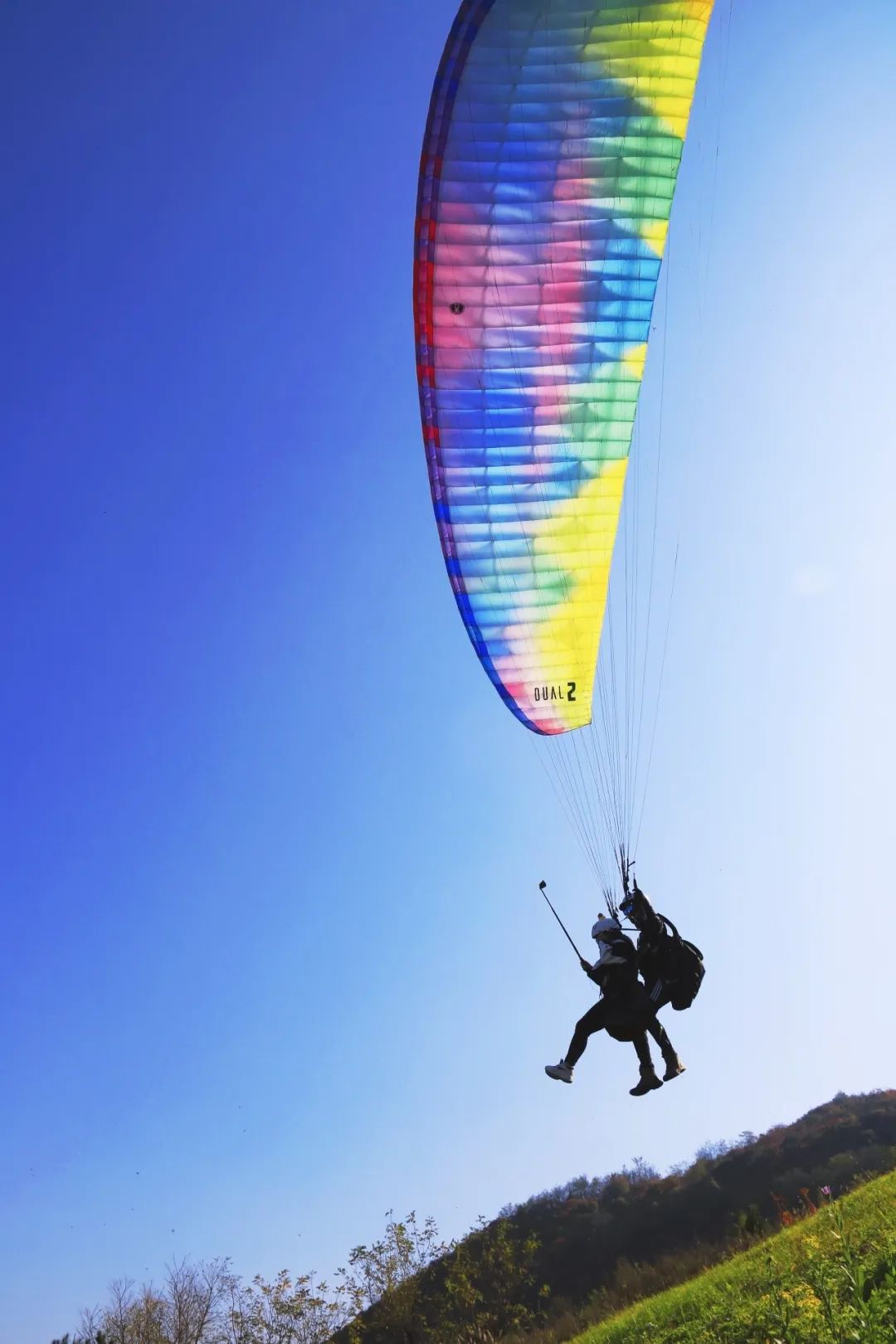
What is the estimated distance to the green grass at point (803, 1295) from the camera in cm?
414

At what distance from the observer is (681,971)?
6.96 meters

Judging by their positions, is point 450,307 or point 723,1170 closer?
point 450,307

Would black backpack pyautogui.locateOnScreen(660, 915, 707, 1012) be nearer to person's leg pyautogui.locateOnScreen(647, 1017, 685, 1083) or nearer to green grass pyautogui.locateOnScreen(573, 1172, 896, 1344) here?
person's leg pyautogui.locateOnScreen(647, 1017, 685, 1083)

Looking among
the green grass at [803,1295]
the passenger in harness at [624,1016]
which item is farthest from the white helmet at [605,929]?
the green grass at [803,1295]

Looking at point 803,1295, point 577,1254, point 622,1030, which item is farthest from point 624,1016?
point 577,1254

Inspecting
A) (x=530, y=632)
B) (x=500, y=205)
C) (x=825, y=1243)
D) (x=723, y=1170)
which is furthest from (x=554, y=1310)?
(x=500, y=205)

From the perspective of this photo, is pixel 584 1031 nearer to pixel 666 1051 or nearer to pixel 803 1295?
pixel 666 1051

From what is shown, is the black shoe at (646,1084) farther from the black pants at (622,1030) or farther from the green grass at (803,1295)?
the green grass at (803,1295)

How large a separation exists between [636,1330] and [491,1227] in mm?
22346

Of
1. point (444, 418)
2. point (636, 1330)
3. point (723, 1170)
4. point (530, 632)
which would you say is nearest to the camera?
point (444, 418)

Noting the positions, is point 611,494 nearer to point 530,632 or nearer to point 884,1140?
point 530,632

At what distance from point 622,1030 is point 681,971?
2.39ft

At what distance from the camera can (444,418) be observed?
7.88 meters

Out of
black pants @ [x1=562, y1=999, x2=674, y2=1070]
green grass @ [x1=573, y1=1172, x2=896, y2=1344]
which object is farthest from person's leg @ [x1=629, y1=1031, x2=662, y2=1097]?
green grass @ [x1=573, y1=1172, x2=896, y2=1344]
